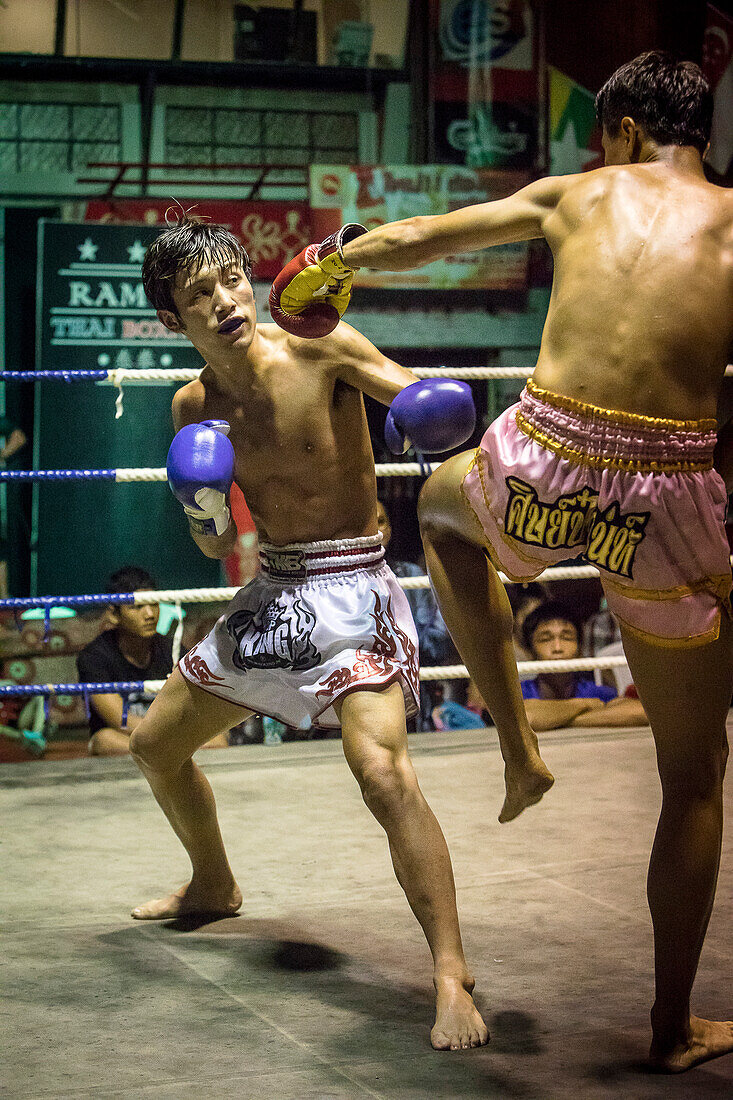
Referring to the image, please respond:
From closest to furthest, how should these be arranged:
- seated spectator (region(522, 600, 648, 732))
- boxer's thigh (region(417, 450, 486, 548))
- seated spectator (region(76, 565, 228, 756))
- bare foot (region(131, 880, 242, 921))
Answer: boxer's thigh (region(417, 450, 486, 548))
bare foot (region(131, 880, 242, 921))
seated spectator (region(522, 600, 648, 732))
seated spectator (region(76, 565, 228, 756))

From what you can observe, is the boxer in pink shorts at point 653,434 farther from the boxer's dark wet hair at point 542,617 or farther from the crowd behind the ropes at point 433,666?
the boxer's dark wet hair at point 542,617

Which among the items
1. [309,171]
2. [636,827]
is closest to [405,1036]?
[636,827]

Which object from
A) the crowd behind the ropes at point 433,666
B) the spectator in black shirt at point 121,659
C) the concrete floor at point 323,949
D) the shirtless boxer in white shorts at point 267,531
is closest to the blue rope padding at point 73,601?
the crowd behind the ropes at point 433,666

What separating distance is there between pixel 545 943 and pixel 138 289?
362 cm

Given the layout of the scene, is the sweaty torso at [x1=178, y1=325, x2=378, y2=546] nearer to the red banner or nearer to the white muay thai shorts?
the white muay thai shorts

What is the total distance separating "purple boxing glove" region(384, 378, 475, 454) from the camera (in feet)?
5.49

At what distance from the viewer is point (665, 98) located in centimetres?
146

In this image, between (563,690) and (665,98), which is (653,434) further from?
(563,690)

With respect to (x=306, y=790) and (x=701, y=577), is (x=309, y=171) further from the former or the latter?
(x=701, y=577)

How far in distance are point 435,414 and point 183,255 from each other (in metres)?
0.53

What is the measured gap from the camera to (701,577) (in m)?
1.45

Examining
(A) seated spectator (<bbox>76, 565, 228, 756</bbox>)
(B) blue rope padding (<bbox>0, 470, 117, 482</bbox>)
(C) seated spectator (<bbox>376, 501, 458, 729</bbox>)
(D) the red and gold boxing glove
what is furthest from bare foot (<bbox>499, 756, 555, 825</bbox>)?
(C) seated spectator (<bbox>376, 501, 458, 729</bbox>)

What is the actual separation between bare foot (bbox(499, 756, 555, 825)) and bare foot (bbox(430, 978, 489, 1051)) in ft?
0.90

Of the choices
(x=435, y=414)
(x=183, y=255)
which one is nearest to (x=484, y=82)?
(x=183, y=255)
